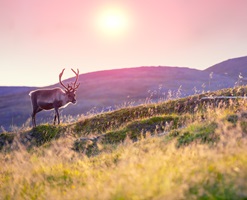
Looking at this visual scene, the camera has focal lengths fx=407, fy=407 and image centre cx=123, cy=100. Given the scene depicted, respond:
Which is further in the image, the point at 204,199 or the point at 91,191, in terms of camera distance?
the point at 91,191

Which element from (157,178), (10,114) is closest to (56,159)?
(157,178)

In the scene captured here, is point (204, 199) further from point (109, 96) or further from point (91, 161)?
point (109, 96)

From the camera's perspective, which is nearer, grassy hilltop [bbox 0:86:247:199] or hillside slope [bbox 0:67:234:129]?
grassy hilltop [bbox 0:86:247:199]

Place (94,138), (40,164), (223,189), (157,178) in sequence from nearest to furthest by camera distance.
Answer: (223,189) < (157,178) < (40,164) < (94,138)

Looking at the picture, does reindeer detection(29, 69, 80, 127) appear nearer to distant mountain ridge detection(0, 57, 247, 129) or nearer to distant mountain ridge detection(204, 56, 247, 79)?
distant mountain ridge detection(0, 57, 247, 129)

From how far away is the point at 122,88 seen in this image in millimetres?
81625

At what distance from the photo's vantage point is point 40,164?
28.5 ft

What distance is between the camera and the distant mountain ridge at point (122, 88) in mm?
67312

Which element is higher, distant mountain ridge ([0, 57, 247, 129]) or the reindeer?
the reindeer

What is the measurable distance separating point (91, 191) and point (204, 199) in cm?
147

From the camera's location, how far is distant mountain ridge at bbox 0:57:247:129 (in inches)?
2650

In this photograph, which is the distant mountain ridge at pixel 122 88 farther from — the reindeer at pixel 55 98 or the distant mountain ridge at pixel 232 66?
the reindeer at pixel 55 98

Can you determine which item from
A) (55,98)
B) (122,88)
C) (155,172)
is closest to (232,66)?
(122,88)

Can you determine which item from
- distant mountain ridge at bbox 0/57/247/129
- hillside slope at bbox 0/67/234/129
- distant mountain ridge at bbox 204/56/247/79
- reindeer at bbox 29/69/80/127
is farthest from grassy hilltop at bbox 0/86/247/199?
distant mountain ridge at bbox 204/56/247/79
